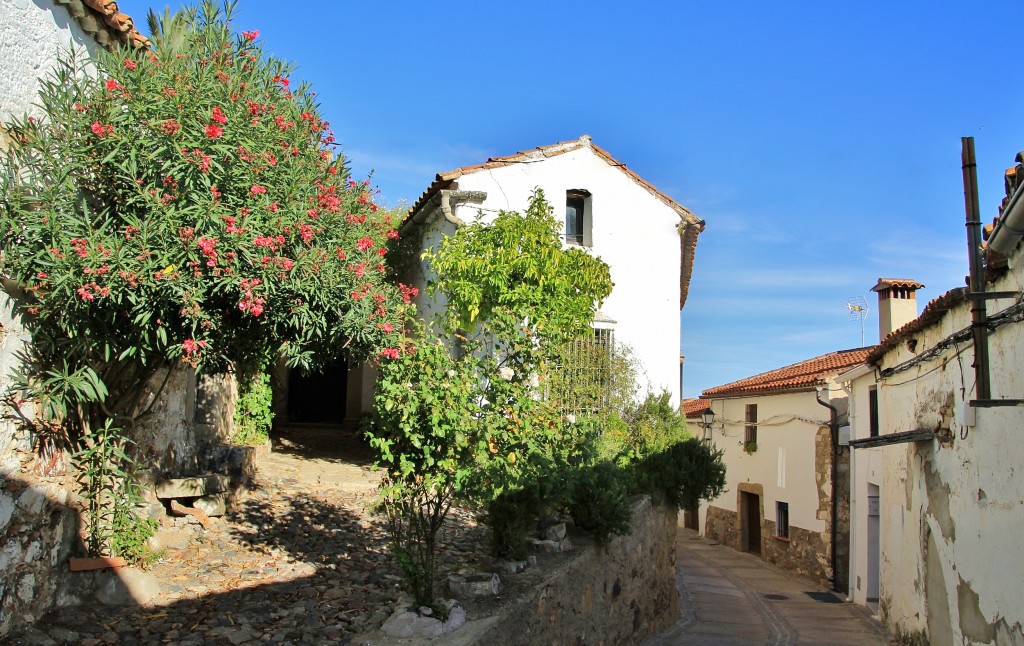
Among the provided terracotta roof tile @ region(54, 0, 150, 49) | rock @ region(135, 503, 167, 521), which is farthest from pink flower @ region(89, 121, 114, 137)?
rock @ region(135, 503, 167, 521)

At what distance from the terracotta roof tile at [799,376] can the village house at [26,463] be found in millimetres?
16030

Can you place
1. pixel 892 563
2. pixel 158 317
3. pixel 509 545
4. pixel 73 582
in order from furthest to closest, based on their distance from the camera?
1. pixel 892 563
2. pixel 509 545
3. pixel 73 582
4. pixel 158 317

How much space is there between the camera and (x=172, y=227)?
16.4 feet

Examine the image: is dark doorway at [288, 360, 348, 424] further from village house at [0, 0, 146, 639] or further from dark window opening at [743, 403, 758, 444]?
dark window opening at [743, 403, 758, 444]

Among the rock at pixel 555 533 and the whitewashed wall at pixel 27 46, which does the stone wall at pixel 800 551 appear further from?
the whitewashed wall at pixel 27 46

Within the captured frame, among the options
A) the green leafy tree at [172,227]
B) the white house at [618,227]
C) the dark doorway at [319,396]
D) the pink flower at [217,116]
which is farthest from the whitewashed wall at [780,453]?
the pink flower at [217,116]

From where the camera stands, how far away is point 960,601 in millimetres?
8727

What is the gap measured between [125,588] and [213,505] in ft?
6.38

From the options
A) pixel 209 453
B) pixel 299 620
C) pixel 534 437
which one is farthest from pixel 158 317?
pixel 209 453

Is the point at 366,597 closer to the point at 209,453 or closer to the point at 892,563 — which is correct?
the point at 209,453

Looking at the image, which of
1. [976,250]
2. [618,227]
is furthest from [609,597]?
[618,227]

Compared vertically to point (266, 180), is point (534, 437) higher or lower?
lower

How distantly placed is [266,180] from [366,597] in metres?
3.39

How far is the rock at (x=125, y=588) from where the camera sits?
227 inches
